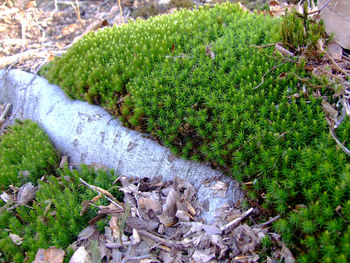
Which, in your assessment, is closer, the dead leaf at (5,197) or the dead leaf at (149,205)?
the dead leaf at (149,205)

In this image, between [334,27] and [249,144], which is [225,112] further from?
[334,27]

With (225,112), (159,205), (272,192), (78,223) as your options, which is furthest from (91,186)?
(272,192)

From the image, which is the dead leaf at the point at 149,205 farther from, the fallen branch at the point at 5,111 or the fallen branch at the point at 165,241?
the fallen branch at the point at 5,111

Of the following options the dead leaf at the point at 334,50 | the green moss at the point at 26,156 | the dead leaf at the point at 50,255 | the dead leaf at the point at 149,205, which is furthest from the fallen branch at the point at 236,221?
the green moss at the point at 26,156

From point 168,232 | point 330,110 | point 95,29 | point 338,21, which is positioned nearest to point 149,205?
point 168,232

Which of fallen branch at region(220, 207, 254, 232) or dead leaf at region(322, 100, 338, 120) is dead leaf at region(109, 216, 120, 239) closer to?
fallen branch at region(220, 207, 254, 232)

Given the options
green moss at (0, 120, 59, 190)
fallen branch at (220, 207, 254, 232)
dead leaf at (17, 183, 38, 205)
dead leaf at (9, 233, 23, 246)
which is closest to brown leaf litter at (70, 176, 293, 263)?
fallen branch at (220, 207, 254, 232)
